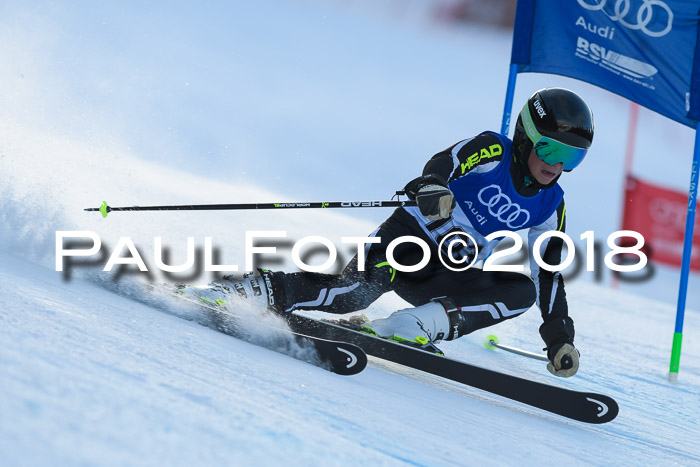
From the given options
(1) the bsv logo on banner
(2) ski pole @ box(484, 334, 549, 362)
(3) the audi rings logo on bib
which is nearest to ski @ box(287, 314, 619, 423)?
(3) the audi rings logo on bib

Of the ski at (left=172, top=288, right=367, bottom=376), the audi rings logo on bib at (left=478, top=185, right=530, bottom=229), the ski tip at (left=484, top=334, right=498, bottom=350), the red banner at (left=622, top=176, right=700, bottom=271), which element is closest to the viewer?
the ski at (left=172, top=288, right=367, bottom=376)

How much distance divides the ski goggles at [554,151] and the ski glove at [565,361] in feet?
2.50

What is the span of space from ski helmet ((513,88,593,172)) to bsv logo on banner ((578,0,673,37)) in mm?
2157

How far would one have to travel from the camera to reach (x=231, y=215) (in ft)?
24.4

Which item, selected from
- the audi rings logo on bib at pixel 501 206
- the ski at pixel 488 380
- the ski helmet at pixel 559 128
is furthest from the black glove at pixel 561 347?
the ski helmet at pixel 559 128

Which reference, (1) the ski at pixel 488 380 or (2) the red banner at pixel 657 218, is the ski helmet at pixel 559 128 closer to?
(1) the ski at pixel 488 380

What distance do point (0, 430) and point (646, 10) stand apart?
15.7ft

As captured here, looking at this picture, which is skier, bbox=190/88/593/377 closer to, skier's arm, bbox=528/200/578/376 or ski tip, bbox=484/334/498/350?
skier's arm, bbox=528/200/578/376

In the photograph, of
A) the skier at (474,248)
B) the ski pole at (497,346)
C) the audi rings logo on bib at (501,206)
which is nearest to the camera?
the skier at (474,248)

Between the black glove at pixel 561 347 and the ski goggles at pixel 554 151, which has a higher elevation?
the ski goggles at pixel 554 151

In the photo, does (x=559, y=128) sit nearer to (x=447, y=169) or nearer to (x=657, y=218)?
(x=447, y=169)

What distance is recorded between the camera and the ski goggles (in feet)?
9.20

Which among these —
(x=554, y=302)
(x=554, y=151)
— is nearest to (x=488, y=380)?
(x=554, y=302)

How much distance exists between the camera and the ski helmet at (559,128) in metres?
2.79
